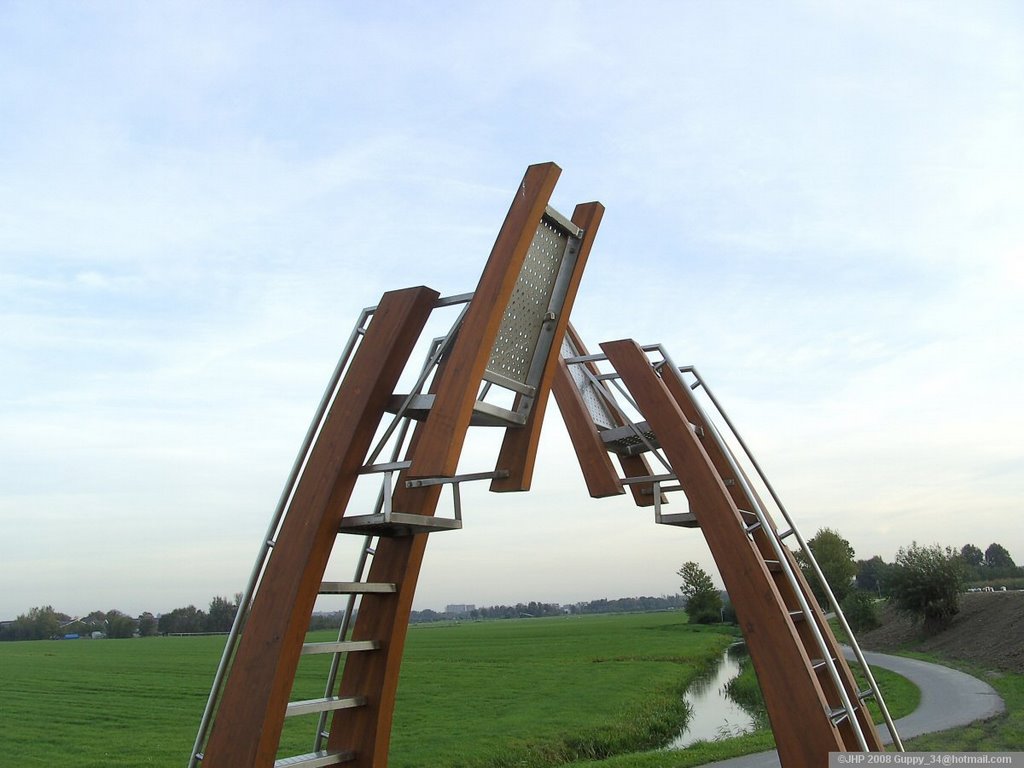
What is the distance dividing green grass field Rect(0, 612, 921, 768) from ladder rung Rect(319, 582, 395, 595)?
1141 cm

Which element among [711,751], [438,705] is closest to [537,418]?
[711,751]

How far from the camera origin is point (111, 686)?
38.6m

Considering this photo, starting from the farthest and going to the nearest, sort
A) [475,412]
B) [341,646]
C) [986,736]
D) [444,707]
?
[444,707]
[986,736]
[341,646]
[475,412]

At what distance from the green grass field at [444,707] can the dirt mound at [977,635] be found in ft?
33.1

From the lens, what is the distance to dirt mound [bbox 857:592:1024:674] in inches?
1227

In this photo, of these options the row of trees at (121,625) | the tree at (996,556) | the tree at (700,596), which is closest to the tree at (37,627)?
the row of trees at (121,625)

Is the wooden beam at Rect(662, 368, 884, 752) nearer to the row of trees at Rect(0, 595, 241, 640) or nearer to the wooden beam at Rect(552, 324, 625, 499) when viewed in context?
the wooden beam at Rect(552, 324, 625, 499)

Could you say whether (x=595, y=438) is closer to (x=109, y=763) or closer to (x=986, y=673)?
(x=109, y=763)

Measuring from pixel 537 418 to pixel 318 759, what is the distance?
10.5 ft

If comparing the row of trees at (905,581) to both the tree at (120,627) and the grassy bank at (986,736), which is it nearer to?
the grassy bank at (986,736)

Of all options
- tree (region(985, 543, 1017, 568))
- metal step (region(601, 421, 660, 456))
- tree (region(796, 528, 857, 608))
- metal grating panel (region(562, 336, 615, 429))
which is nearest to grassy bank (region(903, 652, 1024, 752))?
metal step (region(601, 421, 660, 456))

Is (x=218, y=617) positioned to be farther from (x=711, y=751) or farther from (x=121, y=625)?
(x=711, y=751)

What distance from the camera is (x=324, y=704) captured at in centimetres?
632

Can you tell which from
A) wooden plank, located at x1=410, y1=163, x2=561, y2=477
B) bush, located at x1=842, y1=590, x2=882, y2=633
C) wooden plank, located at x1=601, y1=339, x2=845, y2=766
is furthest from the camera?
bush, located at x1=842, y1=590, x2=882, y2=633
